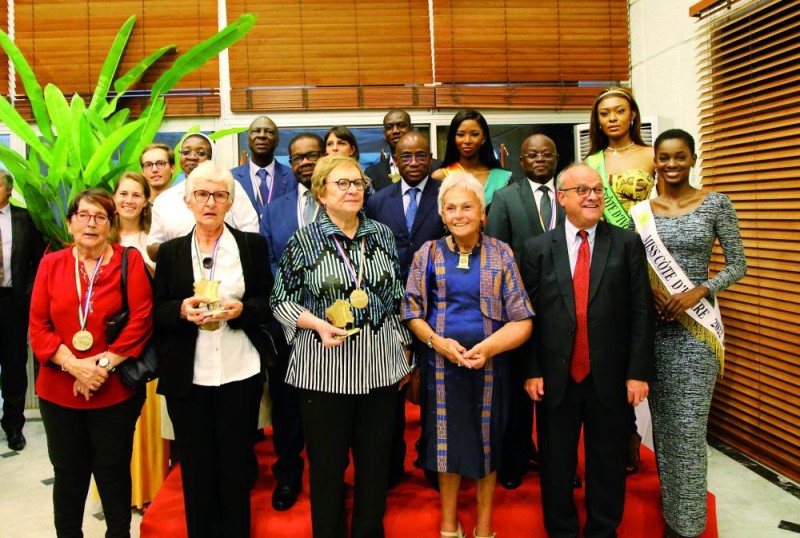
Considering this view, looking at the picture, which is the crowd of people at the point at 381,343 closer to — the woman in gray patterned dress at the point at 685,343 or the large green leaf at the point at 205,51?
the woman in gray patterned dress at the point at 685,343

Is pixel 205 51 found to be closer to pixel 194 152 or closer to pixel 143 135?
pixel 143 135

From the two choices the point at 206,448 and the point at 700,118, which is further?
the point at 700,118

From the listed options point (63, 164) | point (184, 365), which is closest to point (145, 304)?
point (184, 365)

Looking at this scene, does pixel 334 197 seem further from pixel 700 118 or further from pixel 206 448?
pixel 700 118

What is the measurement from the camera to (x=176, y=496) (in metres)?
2.49

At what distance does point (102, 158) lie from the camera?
346 centimetres

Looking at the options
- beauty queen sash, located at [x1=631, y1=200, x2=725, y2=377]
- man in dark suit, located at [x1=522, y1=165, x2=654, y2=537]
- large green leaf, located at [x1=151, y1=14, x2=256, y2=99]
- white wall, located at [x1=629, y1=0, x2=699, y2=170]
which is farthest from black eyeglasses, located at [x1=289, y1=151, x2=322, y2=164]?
white wall, located at [x1=629, y1=0, x2=699, y2=170]

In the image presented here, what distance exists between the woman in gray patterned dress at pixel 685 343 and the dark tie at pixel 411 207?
3.44ft

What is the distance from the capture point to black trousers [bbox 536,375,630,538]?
6.88 ft

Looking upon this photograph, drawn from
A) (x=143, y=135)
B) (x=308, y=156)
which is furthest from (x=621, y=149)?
(x=143, y=135)

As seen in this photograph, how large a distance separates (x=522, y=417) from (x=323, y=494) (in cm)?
99

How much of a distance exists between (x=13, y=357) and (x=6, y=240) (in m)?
0.79

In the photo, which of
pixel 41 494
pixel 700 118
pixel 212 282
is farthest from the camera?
pixel 700 118

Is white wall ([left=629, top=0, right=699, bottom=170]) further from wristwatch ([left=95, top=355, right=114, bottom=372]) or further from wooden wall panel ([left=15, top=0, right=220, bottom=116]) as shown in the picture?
wristwatch ([left=95, top=355, right=114, bottom=372])
